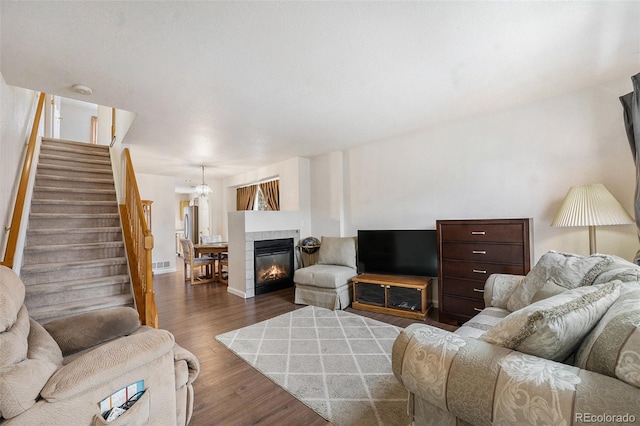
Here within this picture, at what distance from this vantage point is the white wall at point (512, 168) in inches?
103

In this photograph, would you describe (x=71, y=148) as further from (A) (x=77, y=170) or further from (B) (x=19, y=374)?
(B) (x=19, y=374)

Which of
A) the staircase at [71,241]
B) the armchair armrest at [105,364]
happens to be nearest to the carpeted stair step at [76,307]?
the staircase at [71,241]

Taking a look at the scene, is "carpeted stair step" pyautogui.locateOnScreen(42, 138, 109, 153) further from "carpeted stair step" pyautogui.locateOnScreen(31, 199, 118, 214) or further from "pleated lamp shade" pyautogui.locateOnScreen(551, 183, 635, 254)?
"pleated lamp shade" pyautogui.locateOnScreen(551, 183, 635, 254)

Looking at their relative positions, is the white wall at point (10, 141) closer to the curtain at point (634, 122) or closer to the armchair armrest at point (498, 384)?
the armchair armrest at point (498, 384)

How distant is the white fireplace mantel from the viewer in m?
4.68

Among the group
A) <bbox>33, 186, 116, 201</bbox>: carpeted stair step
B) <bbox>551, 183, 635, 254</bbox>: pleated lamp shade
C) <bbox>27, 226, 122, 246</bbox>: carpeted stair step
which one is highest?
<bbox>33, 186, 116, 201</bbox>: carpeted stair step

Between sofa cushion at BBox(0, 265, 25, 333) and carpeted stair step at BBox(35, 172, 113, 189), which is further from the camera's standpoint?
carpeted stair step at BBox(35, 172, 113, 189)

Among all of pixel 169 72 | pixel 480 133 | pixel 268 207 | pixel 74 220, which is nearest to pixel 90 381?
pixel 169 72

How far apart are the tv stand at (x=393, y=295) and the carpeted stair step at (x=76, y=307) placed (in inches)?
111

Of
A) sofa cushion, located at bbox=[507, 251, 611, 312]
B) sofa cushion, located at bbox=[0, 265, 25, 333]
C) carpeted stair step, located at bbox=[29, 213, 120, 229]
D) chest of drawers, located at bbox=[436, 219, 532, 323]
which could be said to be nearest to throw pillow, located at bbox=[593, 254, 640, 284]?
sofa cushion, located at bbox=[507, 251, 611, 312]

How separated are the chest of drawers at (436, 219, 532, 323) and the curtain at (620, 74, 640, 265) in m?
0.76

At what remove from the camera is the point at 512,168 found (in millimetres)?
3184

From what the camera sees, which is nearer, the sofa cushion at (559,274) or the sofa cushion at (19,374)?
the sofa cushion at (19,374)

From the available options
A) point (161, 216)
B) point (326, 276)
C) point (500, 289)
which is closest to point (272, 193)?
point (161, 216)
